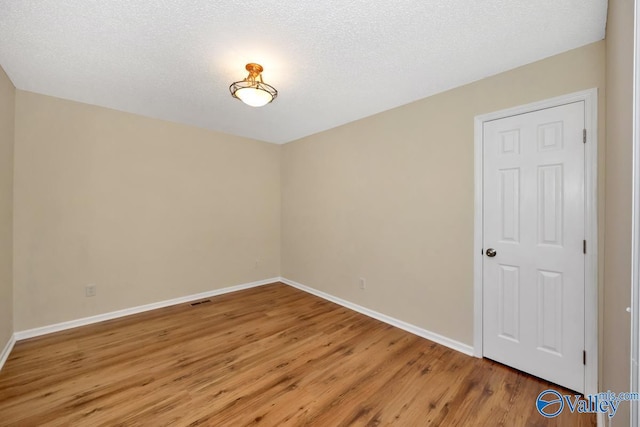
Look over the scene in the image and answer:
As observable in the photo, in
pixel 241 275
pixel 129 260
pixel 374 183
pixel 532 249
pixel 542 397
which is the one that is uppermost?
pixel 374 183

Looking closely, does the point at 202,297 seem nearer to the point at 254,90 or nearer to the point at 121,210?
the point at 121,210

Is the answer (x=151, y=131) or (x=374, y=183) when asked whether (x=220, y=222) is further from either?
(x=374, y=183)

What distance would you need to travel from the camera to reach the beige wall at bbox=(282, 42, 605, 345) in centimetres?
218

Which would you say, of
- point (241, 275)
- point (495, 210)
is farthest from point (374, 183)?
point (241, 275)

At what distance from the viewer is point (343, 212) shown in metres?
3.63

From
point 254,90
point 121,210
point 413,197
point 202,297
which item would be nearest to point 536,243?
point 413,197

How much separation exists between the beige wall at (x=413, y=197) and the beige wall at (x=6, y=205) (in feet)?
10.8

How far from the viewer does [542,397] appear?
182cm

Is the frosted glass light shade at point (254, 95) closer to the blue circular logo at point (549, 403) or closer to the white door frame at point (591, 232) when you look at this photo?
the white door frame at point (591, 232)

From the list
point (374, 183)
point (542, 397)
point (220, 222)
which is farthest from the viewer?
point (220, 222)

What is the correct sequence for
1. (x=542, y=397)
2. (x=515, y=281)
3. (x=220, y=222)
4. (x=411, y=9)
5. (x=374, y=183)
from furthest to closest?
(x=220, y=222) < (x=374, y=183) < (x=515, y=281) < (x=542, y=397) < (x=411, y=9)

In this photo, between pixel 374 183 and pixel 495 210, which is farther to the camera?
pixel 374 183

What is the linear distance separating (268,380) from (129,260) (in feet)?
8.21

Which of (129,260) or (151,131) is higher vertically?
(151,131)
